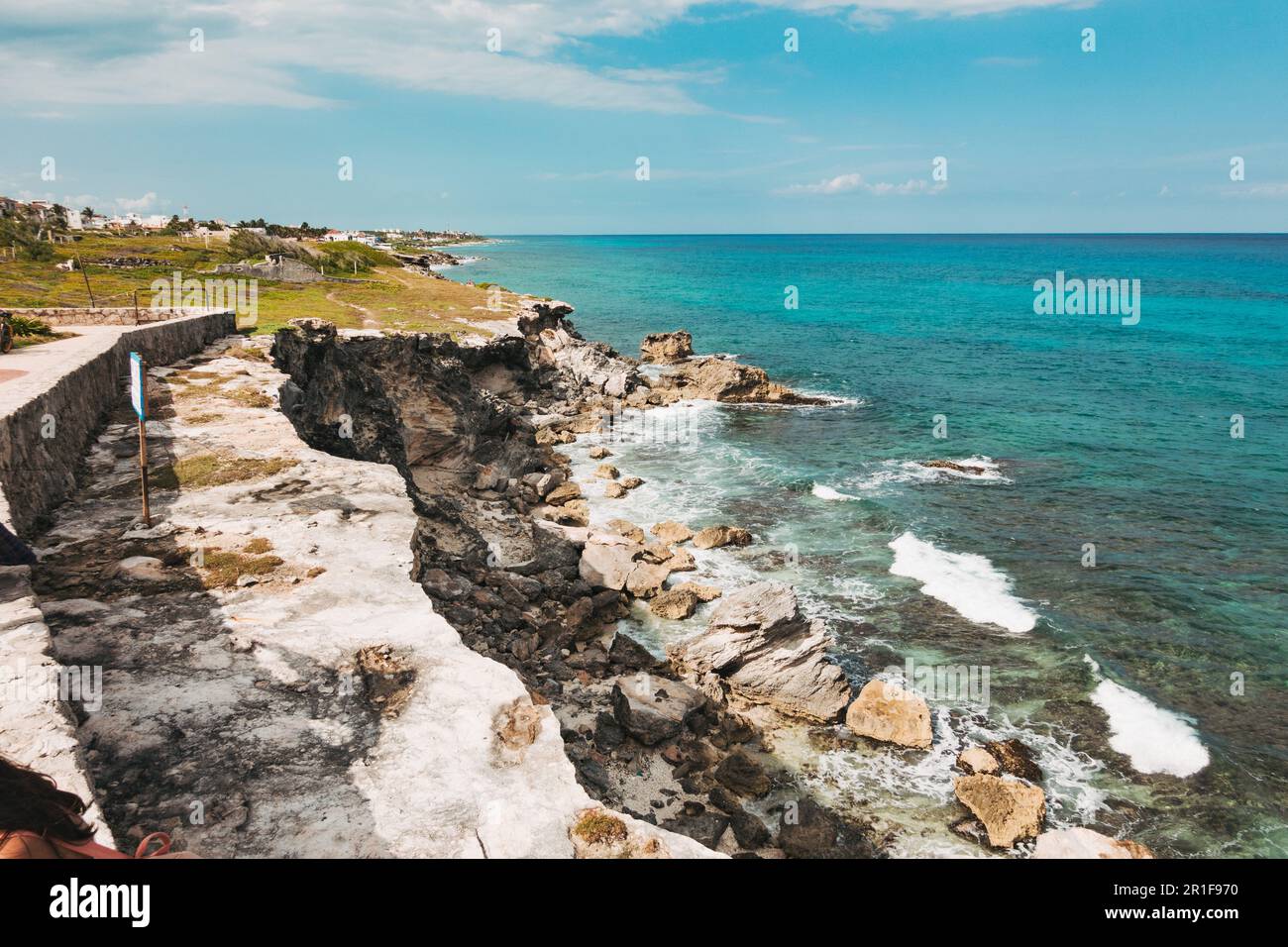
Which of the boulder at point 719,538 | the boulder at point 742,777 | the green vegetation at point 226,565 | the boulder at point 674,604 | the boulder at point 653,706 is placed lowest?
the boulder at point 742,777

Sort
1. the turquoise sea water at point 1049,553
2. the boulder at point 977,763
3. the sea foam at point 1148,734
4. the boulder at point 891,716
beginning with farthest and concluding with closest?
the boulder at point 891,716
the sea foam at point 1148,734
the turquoise sea water at point 1049,553
the boulder at point 977,763

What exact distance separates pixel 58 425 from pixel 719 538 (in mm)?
21064

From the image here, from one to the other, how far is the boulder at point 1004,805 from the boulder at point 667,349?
54026mm

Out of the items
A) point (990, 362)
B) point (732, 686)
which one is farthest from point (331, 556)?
point (990, 362)

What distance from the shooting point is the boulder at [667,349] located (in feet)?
223

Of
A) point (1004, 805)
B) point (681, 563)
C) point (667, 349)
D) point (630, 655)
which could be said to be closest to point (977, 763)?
point (1004, 805)

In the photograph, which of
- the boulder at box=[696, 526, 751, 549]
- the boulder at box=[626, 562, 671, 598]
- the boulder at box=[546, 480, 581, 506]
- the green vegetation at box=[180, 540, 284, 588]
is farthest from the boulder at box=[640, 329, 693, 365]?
the green vegetation at box=[180, 540, 284, 588]

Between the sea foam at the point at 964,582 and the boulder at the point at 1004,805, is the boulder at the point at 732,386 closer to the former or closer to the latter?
the sea foam at the point at 964,582

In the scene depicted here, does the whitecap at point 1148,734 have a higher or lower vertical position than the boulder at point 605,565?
lower

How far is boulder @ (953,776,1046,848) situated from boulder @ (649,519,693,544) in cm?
1488

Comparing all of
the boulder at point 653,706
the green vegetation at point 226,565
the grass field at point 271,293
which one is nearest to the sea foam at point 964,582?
the boulder at point 653,706

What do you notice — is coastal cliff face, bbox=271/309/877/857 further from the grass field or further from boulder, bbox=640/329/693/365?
boulder, bbox=640/329/693/365

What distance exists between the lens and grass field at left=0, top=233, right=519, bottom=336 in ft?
134

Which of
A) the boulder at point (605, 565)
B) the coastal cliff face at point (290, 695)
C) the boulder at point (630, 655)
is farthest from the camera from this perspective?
the boulder at point (605, 565)
